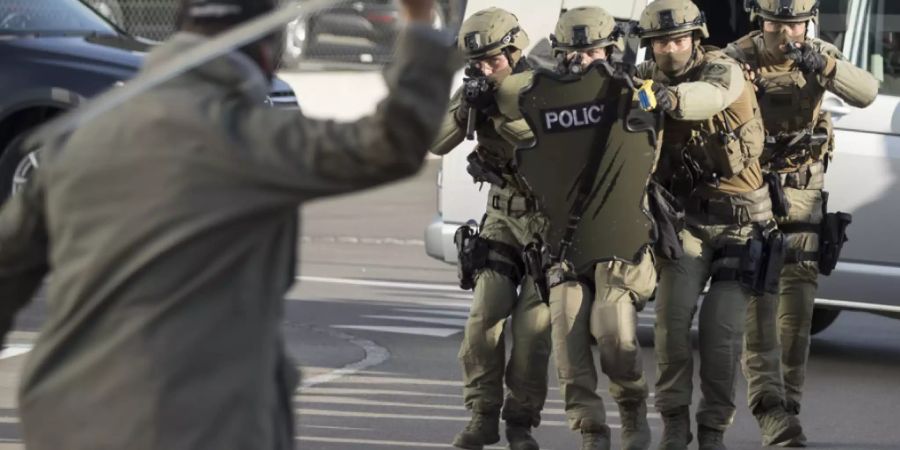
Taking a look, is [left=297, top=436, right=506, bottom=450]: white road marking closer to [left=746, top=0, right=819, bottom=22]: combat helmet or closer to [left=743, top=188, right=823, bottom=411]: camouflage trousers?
[left=743, top=188, right=823, bottom=411]: camouflage trousers

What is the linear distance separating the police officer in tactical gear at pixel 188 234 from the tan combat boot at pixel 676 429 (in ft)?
13.8

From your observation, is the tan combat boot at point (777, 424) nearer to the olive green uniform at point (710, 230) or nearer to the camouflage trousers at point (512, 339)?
the olive green uniform at point (710, 230)

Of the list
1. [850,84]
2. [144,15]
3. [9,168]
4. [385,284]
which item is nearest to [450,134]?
[850,84]

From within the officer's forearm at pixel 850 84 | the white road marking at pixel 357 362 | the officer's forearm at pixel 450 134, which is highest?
the officer's forearm at pixel 850 84

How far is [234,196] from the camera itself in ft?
9.67

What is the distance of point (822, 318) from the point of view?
391 inches

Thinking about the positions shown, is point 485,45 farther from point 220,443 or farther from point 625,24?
point 220,443

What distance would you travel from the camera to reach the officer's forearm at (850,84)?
24.9 ft

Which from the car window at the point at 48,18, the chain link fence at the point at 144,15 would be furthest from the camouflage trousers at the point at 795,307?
the chain link fence at the point at 144,15

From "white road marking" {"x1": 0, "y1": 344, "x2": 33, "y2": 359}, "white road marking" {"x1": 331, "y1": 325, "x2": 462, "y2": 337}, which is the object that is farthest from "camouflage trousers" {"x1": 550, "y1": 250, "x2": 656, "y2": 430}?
"white road marking" {"x1": 331, "y1": 325, "x2": 462, "y2": 337}

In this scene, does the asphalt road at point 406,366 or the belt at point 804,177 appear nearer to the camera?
the asphalt road at point 406,366

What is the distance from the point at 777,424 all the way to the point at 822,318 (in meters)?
2.54

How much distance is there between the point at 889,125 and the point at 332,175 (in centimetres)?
643

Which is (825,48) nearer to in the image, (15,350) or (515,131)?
(515,131)
